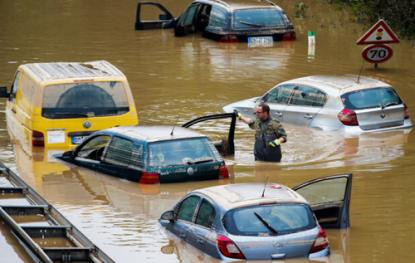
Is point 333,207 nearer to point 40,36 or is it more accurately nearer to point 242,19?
point 242,19

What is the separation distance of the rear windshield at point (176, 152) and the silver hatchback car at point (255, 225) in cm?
376

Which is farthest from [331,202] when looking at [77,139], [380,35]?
[380,35]

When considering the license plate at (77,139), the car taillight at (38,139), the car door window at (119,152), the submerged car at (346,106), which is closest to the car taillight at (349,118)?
the submerged car at (346,106)

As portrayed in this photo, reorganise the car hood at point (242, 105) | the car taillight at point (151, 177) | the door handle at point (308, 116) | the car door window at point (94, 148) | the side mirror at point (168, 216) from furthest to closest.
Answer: the car hood at point (242, 105), the door handle at point (308, 116), the car door window at point (94, 148), the car taillight at point (151, 177), the side mirror at point (168, 216)

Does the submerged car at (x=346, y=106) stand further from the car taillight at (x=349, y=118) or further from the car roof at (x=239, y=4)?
the car roof at (x=239, y=4)

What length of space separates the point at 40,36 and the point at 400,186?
71.9 ft

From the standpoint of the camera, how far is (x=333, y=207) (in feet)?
54.6

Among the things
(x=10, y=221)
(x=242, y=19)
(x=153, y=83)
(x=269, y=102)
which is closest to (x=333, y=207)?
(x=10, y=221)

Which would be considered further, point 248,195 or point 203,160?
point 203,160

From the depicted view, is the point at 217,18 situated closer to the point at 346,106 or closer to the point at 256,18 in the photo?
the point at 256,18

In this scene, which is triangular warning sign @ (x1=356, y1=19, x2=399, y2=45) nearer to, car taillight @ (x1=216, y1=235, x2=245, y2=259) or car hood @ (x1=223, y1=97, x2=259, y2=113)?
car hood @ (x1=223, y1=97, x2=259, y2=113)

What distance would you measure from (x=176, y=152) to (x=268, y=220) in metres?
4.92

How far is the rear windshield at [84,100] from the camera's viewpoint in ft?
74.1

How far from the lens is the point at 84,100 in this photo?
74.5 feet
